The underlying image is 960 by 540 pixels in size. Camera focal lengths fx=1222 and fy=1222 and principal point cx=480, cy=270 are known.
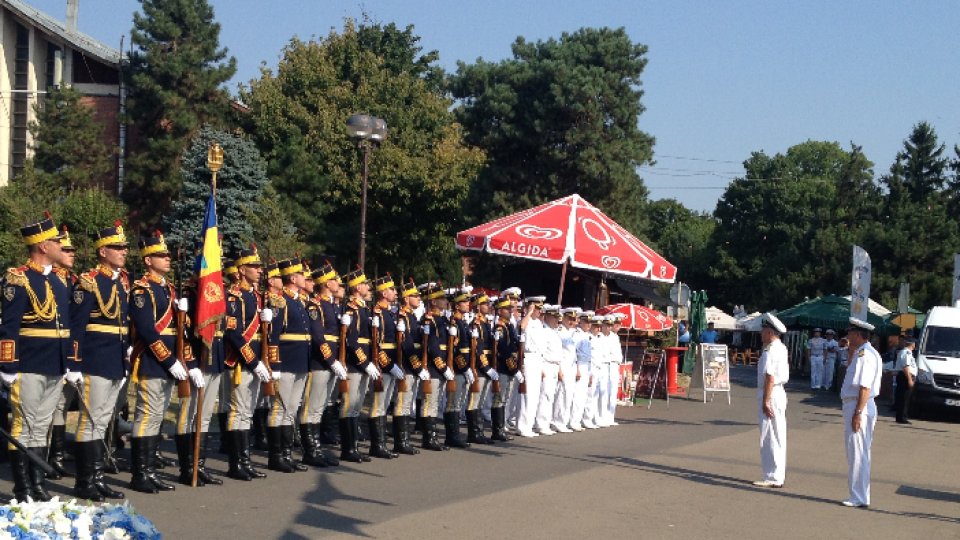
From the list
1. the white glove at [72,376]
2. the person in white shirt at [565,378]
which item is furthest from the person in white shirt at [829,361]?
the white glove at [72,376]

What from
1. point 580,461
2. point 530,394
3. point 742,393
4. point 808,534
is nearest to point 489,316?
point 530,394

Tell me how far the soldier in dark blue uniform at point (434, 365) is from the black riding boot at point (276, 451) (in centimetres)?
277

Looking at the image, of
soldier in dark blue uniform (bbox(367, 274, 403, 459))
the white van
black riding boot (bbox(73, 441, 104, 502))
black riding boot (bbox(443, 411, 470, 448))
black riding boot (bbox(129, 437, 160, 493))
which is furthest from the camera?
the white van

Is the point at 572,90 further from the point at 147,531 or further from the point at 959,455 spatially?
the point at 147,531

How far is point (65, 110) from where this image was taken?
3934 centimetres

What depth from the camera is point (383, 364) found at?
45.5 ft

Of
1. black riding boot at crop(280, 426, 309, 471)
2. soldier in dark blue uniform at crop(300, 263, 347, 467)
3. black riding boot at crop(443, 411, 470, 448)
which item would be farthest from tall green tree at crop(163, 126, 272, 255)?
black riding boot at crop(280, 426, 309, 471)

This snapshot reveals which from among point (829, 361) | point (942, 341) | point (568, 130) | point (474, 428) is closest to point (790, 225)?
point (568, 130)

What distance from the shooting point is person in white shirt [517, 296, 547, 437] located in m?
17.5

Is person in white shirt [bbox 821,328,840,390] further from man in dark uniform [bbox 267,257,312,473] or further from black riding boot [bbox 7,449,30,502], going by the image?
black riding boot [bbox 7,449,30,502]

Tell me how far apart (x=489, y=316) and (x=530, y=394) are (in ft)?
5.29

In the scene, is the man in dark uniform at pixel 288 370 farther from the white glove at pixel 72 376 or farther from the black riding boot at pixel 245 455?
the white glove at pixel 72 376

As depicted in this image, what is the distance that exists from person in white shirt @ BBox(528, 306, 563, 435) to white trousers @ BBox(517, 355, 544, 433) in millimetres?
177

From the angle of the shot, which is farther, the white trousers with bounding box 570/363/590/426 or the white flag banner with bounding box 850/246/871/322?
the white flag banner with bounding box 850/246/871/322
